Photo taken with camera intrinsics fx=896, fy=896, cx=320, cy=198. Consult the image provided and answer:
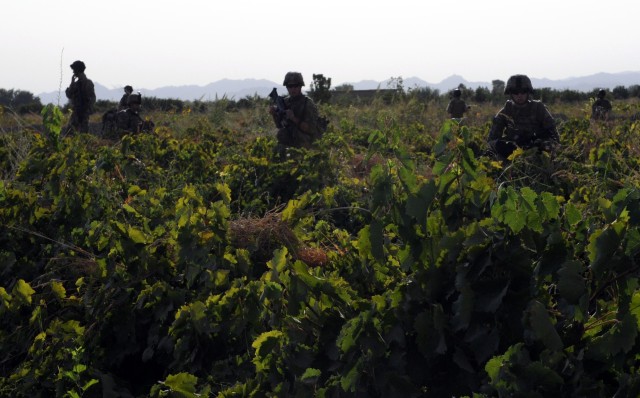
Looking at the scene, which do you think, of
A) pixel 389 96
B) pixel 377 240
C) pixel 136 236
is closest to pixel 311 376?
pixel 377 240

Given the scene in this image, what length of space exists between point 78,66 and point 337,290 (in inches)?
487

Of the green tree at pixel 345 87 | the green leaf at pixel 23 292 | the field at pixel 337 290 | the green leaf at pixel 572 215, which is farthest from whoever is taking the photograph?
the green tree at pixel 345 87

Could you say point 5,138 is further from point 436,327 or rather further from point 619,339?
point 619,339

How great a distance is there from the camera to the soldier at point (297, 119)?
410 inches

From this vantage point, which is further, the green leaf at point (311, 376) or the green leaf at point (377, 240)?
the green leaf at point (377, 240)

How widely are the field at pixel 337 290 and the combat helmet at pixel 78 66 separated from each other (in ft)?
28.9

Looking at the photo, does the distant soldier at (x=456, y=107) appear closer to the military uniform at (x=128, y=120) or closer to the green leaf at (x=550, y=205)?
the military uniform at (x=128, y=120)

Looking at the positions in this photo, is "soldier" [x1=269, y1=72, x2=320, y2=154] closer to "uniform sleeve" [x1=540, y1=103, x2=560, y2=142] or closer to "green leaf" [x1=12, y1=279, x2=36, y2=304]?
"uniform sleeve" [x1=540, y1=103, x2=560, y2=142]

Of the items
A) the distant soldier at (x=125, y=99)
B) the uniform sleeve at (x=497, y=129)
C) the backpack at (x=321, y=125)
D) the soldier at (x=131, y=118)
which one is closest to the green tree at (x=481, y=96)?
the distant soldier at (x=125, y=99)

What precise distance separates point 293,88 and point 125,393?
6830 millimetres

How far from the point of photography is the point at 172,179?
7.65m

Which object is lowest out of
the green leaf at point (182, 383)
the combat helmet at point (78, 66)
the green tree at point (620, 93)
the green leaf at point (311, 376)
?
the green tree at point (620, 93)

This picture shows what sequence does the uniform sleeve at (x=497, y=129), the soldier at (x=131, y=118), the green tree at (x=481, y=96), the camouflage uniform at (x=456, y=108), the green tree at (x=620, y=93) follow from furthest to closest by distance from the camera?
the green tree at (x=620, y=93), the green tree at (x=481, y=96), the camouflage uniform at (x=456, y=108), the soldier at (x=131, y=118), the uniform sleeve at (x=497, y=129)

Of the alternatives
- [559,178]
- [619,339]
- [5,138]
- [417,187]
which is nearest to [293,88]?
[5,138]
